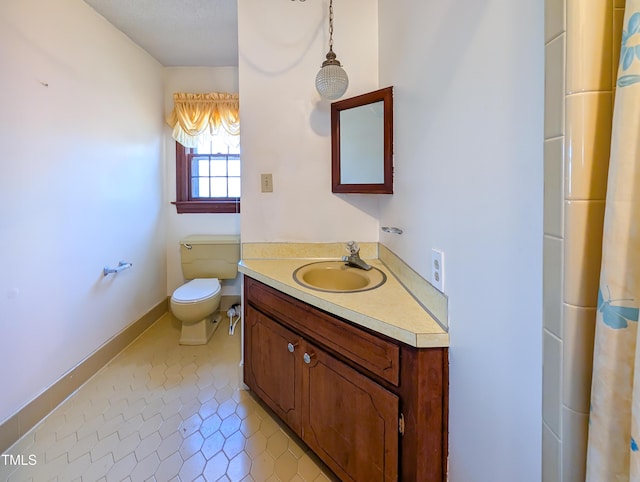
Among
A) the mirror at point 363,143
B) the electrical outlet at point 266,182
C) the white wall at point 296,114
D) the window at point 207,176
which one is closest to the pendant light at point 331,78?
the mirror at point 363,143

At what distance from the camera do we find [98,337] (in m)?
2.10

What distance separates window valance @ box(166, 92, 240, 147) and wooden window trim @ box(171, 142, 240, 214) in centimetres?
25

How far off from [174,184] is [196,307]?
4.57ft

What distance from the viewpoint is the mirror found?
59.6 inches

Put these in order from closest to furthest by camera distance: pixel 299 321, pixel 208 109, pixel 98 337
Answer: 1. pixel 299 321
2. pixel 98 337
3. pixel 208 109

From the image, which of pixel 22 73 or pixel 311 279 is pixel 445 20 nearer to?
pixel 311 279

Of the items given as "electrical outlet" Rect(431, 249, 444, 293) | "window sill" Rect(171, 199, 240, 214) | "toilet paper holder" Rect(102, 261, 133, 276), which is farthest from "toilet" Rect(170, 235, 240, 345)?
"electrical outlet" Rect(431, 249, 444, 293)

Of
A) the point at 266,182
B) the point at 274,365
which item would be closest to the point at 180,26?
the point at 266,182

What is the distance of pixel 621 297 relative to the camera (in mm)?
425

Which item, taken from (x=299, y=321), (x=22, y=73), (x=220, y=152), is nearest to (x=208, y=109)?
(x=220, y=152)

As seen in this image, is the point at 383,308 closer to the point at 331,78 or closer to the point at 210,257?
the point at 331,78

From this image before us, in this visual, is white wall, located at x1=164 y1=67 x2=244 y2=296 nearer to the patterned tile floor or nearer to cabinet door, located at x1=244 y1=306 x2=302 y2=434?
the patterned tile floor

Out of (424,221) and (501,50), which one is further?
(424,221)

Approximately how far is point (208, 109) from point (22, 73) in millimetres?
1417
